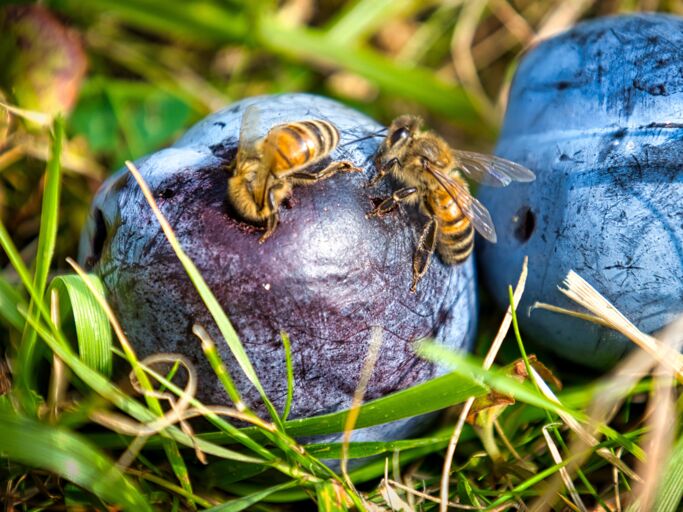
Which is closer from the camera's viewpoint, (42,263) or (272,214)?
(272,214)

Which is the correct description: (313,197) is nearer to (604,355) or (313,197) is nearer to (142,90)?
(604,355)

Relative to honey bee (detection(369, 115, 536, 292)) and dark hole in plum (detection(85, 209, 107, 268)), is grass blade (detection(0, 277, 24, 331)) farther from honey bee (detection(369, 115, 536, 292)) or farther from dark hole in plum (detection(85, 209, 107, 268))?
honey bee (detection(369, 115, 536, 292))

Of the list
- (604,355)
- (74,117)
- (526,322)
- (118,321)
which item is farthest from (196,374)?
(74,117)

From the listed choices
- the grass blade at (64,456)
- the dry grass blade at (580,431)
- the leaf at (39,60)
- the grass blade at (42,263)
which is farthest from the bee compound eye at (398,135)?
the leaf at (39,60)

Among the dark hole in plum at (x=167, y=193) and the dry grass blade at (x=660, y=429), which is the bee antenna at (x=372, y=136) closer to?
the dark hole in plum at (x=167, y=193)

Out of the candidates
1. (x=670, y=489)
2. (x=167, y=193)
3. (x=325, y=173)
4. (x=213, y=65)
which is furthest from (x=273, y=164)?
(x=213, y=65)

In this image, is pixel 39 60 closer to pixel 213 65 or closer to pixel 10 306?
pixel 213 65
